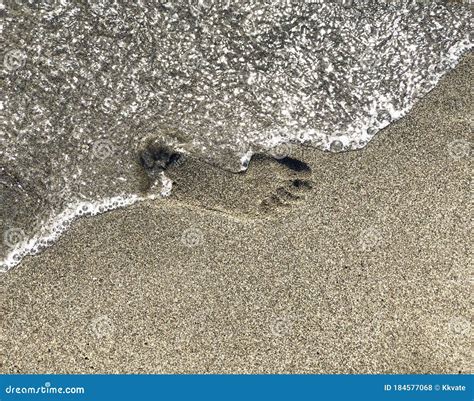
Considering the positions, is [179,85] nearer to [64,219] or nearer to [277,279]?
[64,219]

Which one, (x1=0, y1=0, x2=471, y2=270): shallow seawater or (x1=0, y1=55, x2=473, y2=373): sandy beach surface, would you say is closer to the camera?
(x1=0, y1=55, x2=473, y2=373): sandy beach surface

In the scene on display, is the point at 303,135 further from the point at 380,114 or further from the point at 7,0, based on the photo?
the point at 7,0

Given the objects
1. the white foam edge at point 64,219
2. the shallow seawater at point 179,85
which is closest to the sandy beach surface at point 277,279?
the white foam edge at point 64,219

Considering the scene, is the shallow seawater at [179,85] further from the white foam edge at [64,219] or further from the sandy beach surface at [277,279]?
the sandy beach surface at [277,279]

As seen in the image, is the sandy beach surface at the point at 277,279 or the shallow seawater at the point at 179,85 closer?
the sandy beach surface at the point at 277,279

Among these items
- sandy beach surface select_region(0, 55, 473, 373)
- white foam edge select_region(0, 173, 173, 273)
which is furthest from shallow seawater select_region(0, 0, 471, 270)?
sandy beach surface select_region(0, 55, 473, 373)

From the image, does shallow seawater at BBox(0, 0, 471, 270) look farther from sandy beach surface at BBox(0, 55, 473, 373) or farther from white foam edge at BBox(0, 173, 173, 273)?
sandy beach surface at BBox(0, 55, 473, 373)

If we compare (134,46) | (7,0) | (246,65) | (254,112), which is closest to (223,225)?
(254,112)
